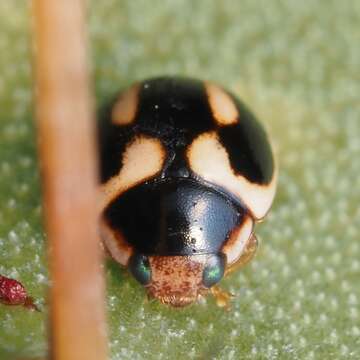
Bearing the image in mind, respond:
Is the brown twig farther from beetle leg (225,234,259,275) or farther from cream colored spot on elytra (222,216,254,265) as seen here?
beetle leg (225,234,259,275)

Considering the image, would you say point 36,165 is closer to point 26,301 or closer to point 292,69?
point 26,301

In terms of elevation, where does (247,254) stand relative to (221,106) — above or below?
below

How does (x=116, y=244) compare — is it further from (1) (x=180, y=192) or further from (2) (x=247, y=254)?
(2) (x=247, y=254)

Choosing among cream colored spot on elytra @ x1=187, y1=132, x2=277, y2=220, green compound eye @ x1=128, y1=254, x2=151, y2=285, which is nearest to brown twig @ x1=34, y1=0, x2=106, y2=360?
green compound eye @ x1=128, y1=254, x2=151, y2=285

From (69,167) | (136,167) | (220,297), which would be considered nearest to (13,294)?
(136,167)

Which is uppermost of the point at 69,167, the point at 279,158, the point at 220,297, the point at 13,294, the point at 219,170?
the point at 69,167

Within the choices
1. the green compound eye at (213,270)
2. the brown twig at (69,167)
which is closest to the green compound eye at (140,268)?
the green compound eye at (213,270)

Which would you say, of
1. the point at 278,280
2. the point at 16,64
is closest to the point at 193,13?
the point at 16,64

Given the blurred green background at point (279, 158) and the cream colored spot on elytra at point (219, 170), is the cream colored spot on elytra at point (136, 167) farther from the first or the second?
the blurred green background at point (279, 158)

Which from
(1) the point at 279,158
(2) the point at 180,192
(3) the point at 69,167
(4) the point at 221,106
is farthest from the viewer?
(1) the point at 279,158
